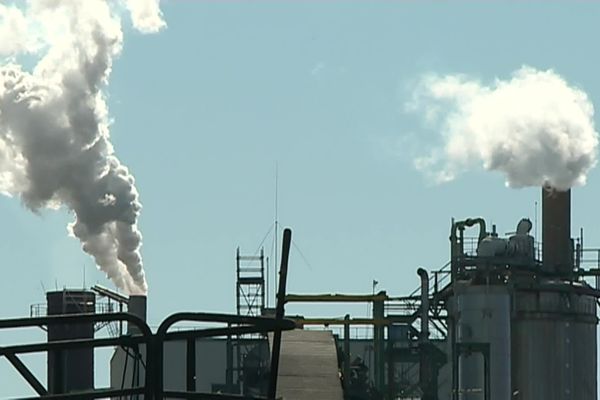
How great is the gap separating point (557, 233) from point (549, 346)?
4.57m

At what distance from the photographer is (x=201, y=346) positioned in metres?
70.9

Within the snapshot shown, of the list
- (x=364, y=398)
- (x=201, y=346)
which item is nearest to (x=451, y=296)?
(x=364, y=398)

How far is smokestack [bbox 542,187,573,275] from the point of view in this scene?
65.5 m

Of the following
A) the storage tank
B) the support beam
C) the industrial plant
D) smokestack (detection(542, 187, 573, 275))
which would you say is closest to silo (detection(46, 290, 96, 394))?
the industrial plant

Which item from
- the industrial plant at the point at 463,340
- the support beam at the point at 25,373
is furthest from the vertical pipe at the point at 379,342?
the support beam at the point at 25,373

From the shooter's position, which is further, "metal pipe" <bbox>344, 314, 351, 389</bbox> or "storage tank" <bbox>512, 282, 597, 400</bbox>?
"storage tank" <bbox>512, 282, 597, 400</bbox>

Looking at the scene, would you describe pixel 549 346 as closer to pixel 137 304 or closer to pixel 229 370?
pixel 229 370

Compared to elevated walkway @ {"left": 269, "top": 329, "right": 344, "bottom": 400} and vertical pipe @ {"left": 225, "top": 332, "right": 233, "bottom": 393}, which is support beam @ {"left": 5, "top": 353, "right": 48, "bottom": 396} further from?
vertical pipe @ {"left": 225, "top": 332, "right": 233, "bottom": 393}

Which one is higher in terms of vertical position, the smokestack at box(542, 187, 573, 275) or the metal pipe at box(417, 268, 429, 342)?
the smokestack at box(542, 187, 573, 275)

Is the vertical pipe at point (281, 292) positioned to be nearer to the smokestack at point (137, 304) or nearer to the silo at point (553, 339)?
the silo at point (553, 339)

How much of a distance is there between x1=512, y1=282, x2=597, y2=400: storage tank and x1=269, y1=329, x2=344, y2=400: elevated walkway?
7291mm

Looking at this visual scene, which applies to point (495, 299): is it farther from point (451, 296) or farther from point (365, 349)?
point (365, 349)

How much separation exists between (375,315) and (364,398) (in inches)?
243

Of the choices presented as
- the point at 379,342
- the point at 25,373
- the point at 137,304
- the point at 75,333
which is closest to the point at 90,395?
the point at 25,373
